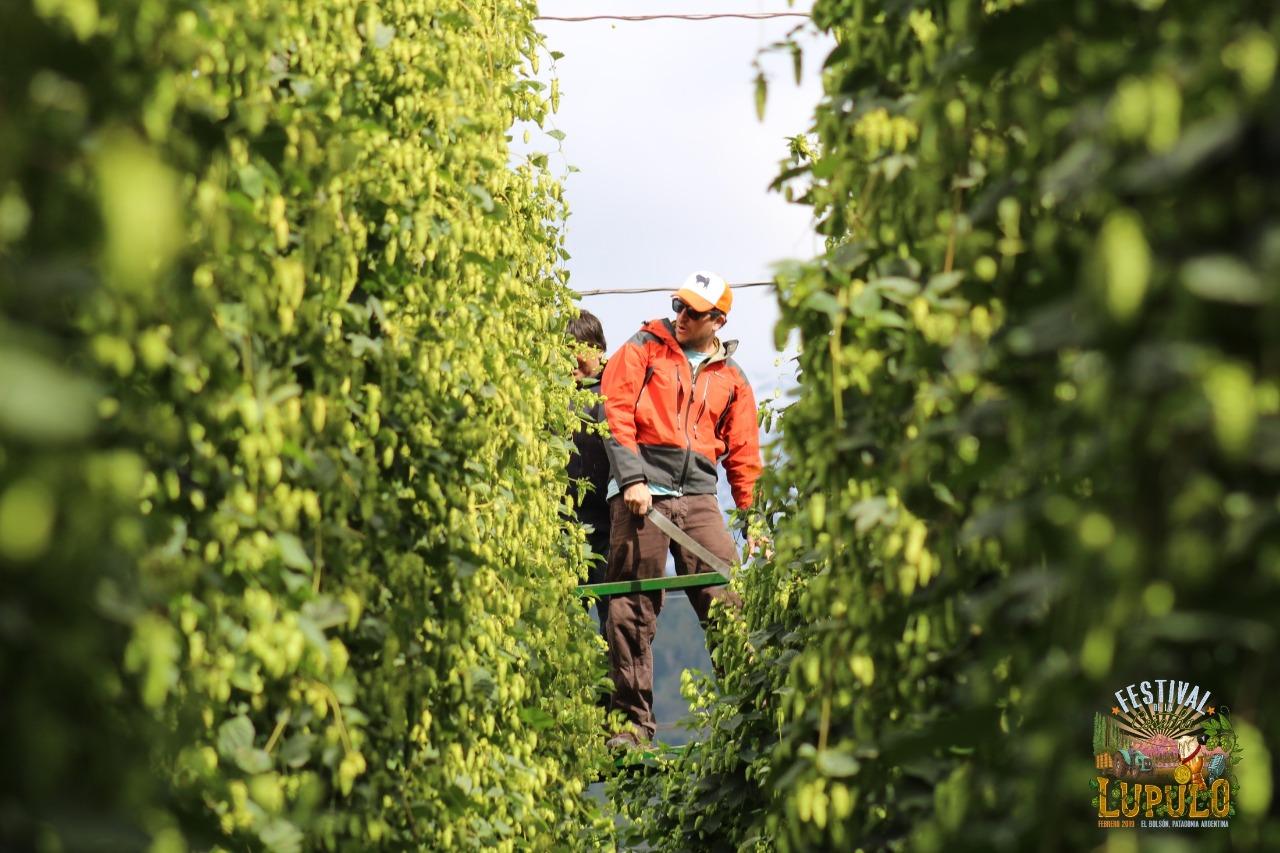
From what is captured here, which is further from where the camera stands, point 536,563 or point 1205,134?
point 536,563

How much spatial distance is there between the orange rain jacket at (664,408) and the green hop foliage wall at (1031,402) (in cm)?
412

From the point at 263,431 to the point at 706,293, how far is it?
486 centimetres

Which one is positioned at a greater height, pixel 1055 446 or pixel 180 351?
pixel 180 351

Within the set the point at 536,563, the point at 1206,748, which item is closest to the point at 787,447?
the point at 1206,748

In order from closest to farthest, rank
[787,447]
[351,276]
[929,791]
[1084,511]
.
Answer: [1084,511] → [929,791] → [787,447] → [351,276]

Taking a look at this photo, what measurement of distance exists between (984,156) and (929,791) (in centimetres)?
89

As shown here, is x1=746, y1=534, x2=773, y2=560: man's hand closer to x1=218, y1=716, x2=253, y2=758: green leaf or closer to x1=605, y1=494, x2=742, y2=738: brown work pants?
x1=605, y1=494, x2=742, y2=738: brown work pants

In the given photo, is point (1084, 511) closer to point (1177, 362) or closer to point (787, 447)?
point (1177, 362)

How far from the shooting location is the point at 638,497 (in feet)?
21.5

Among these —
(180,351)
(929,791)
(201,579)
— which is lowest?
(929,791)

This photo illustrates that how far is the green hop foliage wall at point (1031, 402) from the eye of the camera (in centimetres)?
111

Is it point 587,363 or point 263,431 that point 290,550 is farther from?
point 587,363

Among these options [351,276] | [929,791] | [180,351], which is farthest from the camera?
[351,276]

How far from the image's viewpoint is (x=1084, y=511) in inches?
48.4
